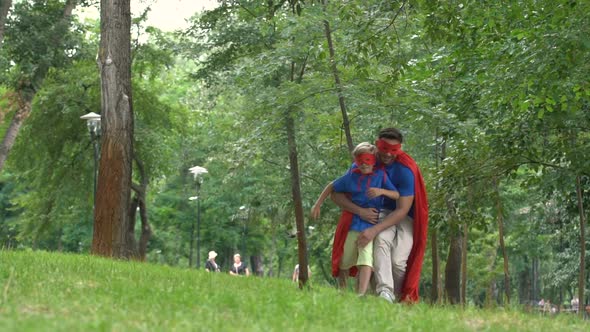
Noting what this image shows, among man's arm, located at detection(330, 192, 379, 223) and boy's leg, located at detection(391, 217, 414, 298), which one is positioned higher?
man's arm, located at detection(330, 192, 379, 223)

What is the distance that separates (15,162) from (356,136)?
13.5m

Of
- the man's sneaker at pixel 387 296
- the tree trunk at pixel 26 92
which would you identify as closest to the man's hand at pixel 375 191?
the man's sneaker at pixel 387 296

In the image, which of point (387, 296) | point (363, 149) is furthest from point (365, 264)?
point (363, 149)

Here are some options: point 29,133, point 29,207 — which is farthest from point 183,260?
point 29,133

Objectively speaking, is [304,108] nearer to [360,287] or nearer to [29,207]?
[360,287]

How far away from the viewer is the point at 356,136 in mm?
27359

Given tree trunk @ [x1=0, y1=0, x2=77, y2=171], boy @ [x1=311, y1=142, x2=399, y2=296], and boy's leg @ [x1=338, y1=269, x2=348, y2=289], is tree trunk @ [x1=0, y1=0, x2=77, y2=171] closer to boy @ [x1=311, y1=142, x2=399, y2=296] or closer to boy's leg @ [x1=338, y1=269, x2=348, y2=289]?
boy's leg @ [x1=338, y1=269, x2=348, y2=289]

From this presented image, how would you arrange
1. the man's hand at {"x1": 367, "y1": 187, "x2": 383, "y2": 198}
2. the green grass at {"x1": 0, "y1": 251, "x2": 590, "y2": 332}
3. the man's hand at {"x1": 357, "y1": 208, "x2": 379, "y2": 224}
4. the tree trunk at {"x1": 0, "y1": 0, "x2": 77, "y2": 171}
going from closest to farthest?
the green grass at {"x1": 0, "y1": 251, "x2": 590, "y2": 332} < the man's hand at {"x1": 367, "y1": 187, "x2": 383, "y2": 198} < the man's hand at {"x1": 357, "y1": 208, "x2": 379, "y2": 224} < the tree trunk at {"x1": 0, "y1": 0, "x2": 77, "y2": 171}

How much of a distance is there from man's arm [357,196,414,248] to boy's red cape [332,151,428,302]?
0.16 metres

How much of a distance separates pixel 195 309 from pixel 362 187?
3.28 meters

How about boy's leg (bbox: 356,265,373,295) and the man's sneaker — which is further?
boy's leg (bbox: 356,265,373,295)

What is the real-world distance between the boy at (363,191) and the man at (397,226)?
0.07 m

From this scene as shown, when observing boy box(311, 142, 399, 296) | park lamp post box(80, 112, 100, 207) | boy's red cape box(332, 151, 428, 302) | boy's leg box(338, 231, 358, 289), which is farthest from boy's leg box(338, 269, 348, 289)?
park lamp post box(80, 112, 100, 207)

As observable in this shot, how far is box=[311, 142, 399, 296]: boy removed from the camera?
986cm
